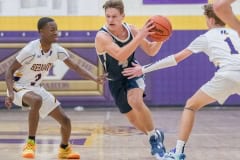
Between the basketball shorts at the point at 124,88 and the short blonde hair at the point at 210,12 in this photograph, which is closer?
the short blonde hair at the point at 210,12

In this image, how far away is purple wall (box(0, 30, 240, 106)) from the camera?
11906 millimetres

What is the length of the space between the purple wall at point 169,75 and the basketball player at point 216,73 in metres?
6.52

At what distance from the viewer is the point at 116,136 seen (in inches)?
305

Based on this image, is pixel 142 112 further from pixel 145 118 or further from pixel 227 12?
pixel 227 12

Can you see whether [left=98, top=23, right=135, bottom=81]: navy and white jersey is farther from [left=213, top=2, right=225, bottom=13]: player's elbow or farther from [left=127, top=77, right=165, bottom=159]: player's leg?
[left=213, top=2, right=225, bottom=13]: player's elbow

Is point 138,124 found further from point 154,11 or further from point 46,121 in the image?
point 154,11

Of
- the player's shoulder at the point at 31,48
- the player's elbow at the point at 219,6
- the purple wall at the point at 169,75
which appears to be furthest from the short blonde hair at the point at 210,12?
the purple wall at the point at 169,75

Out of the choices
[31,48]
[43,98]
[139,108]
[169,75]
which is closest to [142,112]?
[139,108]

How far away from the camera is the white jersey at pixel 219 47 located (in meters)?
5.25

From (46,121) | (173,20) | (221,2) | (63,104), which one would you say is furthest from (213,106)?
(221,2)

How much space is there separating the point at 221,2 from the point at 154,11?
9038 millimetres

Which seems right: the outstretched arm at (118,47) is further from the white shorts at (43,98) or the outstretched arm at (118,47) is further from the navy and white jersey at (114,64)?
the white shorts at (43,98)

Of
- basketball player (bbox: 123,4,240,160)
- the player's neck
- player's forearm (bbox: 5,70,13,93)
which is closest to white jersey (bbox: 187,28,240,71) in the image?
basketball player (bbox: 123,4,240,160)

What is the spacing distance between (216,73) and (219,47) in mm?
259
